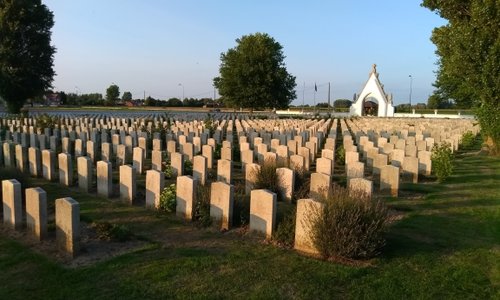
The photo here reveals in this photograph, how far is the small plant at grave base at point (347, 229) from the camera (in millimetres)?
4613

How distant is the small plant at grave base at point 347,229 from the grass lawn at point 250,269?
0.19m

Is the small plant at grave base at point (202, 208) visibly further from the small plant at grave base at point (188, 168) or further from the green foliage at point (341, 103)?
the green foliage at point (341, 103)

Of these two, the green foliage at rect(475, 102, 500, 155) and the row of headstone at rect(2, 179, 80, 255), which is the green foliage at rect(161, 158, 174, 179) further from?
the green foliage at rect(475, 102, 500, 155)

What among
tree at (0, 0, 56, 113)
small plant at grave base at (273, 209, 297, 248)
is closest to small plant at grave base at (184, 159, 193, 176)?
small plant at grave base at (273, 209, 297, 248)

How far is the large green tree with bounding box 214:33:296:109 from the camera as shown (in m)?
40.4

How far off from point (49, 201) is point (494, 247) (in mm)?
6668

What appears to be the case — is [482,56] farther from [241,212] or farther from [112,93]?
[112,93]

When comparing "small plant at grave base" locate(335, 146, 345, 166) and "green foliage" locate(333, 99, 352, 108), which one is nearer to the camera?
"small plant at grave base" locate(335, 146, 345, 166)

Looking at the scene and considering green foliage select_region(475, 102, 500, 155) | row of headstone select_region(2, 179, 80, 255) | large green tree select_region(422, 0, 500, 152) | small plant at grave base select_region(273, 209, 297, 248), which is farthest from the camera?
green foliage select_region(475, 102, 500, 155)

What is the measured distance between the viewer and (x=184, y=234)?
18.3 feet

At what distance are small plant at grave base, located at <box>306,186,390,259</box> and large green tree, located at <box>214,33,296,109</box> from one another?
3578cm

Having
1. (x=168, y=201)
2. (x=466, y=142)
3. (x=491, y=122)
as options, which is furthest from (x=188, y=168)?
(x=466, y=142)

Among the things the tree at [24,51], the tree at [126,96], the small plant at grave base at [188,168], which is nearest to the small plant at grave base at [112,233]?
the small plant at grave base at [188,168]

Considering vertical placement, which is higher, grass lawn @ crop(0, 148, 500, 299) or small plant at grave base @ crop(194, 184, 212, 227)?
small plant at grave base @ crop(194, 184, 212, 227)
